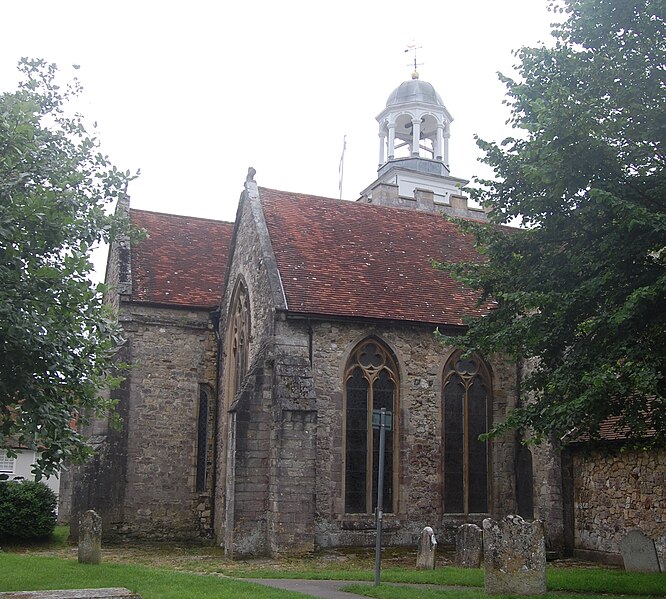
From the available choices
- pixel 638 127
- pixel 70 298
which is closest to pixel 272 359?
pixel 70 298

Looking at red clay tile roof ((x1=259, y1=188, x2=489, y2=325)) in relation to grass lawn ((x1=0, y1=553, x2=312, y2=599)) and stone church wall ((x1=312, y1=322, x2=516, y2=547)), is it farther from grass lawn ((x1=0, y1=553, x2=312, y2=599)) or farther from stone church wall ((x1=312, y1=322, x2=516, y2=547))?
grass lawn ((x1=0, y1=553, x2=312, y2=599))

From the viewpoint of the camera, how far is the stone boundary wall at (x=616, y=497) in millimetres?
17031

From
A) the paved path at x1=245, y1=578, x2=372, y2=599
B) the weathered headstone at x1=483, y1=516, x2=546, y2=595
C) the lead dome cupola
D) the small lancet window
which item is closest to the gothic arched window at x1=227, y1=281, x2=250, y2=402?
the small lancet window

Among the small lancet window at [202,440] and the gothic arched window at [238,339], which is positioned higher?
the gothic arched window at [238,339]

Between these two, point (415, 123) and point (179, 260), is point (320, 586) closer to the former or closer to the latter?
point (179, 260)

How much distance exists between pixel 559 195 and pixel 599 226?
83 cm

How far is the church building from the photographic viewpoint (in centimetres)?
1892

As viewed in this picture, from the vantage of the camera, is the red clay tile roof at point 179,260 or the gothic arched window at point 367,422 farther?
the red clay tile roof at point 179,260

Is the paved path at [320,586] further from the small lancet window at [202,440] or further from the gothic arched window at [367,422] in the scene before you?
the small lancet window at [202,440]

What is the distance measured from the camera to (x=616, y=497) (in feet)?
60.3

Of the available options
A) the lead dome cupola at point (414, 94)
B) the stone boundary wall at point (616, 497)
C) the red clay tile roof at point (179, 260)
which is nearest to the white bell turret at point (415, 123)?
the lead dome cupola at point (414, 94)

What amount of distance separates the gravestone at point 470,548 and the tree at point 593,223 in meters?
3.89

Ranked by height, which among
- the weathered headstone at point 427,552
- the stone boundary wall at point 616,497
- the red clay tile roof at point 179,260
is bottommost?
the weathered headstone at point 427,552

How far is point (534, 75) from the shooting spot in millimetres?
14648
